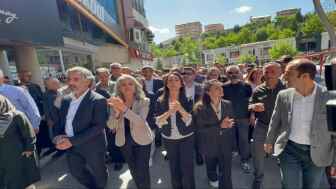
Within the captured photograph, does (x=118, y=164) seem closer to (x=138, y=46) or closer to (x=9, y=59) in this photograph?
(x=9, y=59)

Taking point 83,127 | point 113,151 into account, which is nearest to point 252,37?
point 113,151

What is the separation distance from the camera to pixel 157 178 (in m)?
4.09

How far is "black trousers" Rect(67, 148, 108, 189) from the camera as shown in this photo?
318 cm

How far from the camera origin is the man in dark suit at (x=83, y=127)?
2953 millimetres

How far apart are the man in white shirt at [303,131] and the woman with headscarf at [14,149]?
10.0ft

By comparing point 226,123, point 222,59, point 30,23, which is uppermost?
point 30,23

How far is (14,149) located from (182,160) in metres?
2.17

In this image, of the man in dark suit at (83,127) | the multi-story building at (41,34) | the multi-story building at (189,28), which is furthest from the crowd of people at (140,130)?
the multi-story building at (189,28)

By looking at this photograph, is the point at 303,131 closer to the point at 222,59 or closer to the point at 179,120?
the point at 179,120

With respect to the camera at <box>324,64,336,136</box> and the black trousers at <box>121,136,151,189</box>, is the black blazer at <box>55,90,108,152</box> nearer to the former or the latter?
the black trousers at <box>121,136,151,189</box>

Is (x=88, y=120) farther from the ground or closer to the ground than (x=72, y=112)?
closer to the ground

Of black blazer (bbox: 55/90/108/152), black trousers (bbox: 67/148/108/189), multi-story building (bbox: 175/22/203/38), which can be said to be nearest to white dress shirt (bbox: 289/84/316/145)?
black blazer (bbox: 55/90/108/152)

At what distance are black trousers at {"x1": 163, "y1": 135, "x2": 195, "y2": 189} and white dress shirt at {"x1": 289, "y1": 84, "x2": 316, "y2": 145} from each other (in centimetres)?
131

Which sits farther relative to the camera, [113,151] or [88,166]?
[113,151]
